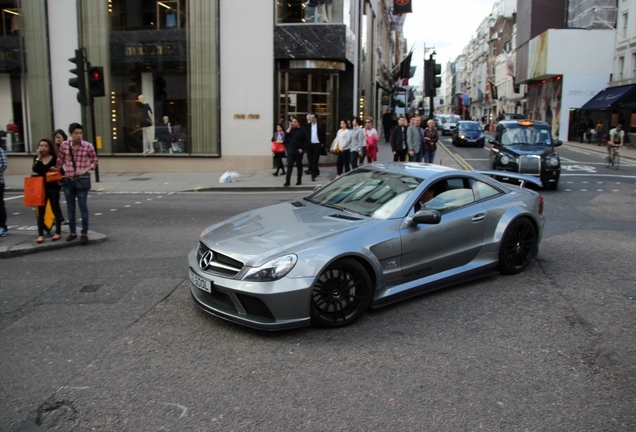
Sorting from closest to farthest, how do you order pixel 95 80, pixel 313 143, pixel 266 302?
pixel 266 302, pixel 95 80, pixel 313 143

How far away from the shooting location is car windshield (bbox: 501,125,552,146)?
16.3m

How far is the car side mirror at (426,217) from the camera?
5598 mm

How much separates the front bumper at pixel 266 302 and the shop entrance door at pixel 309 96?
16.3 meters

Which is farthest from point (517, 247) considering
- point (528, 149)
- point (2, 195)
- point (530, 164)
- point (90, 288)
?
point (528, 149)

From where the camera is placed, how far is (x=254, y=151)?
20.4m

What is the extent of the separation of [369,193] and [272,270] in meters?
1.88

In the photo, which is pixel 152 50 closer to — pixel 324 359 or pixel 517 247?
pixel 517 247

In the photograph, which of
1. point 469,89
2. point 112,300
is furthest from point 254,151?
point 469,89

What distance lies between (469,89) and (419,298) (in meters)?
132

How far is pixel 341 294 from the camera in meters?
5.12

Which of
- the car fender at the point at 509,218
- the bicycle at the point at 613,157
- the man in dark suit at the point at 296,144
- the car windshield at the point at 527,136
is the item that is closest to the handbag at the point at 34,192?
the car fender at the point at 509,218

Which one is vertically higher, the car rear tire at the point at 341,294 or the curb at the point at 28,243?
the car rear tire at the point at 341,294

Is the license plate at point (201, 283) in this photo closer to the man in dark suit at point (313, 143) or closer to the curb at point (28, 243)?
the curb at point (28, 243)

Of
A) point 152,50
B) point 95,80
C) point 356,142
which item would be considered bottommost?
point 356,142
